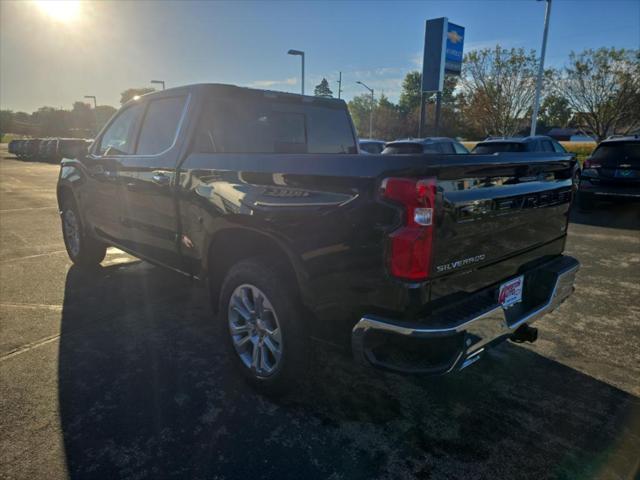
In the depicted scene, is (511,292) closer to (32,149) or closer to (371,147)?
(371,147)

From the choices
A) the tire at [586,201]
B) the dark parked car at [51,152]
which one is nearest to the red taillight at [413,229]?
the tire at [586,201]

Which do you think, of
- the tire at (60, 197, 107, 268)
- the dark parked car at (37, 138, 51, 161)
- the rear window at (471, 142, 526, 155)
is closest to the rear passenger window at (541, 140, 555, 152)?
the rear window at (471, 142, 526, 155)

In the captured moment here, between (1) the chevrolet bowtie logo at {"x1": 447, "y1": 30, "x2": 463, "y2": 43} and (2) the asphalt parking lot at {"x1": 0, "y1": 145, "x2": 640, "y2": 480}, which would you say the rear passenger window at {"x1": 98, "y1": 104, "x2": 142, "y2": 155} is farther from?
(1) the chevrolet bowtie logo at {"x1": 447, "y1": 30, "x2": 463, "y2": 43}

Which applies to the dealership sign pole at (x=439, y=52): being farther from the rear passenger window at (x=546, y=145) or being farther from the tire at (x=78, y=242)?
the tire at (x=78, y=242)

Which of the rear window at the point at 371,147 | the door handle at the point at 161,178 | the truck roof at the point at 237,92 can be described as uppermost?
the truck roof at the point at 237,92

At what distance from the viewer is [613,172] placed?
9008 millimetres

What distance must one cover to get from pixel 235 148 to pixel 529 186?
2.18m

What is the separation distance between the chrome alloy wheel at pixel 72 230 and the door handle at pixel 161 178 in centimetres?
237

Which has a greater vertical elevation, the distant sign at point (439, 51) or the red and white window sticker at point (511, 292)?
the distant sign at point (439, 51)

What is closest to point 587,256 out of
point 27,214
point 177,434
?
point 177,434

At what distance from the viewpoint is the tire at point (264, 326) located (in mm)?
2557

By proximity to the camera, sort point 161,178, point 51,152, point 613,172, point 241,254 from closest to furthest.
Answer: point 241,254 < point 161,178 < point 613,172 < point 51,152

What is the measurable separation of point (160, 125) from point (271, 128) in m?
0.97

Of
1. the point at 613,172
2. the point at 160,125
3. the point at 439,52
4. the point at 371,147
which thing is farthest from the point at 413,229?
the point at 439,52
